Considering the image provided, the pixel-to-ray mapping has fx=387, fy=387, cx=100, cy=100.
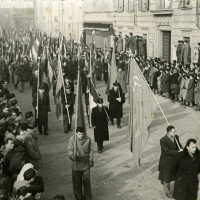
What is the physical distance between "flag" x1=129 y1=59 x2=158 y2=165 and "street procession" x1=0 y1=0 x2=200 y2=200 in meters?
0.02

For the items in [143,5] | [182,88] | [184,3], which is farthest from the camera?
[143,5]

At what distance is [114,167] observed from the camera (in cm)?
864

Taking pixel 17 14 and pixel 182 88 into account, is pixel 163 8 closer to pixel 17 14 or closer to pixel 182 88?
pixel 182 88

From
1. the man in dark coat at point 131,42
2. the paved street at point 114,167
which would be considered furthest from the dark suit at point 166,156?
the man in dark coat at point 131,42

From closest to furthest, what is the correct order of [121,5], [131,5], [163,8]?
[163,8]
[131,5]
[121,5]

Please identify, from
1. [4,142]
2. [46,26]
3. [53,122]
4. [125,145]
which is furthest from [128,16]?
[46,26]

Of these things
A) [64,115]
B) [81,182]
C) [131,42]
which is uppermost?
[131,42]

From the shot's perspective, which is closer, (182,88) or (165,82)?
(182,88)

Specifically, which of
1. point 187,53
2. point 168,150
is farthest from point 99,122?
point 187,53

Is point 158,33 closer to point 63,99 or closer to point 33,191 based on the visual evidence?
point 63,99

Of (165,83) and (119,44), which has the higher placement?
(119,44)

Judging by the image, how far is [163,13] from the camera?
22.4 metres

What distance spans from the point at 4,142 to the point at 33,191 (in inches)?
93.1

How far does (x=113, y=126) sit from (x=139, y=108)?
5.07 m
